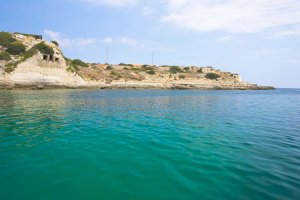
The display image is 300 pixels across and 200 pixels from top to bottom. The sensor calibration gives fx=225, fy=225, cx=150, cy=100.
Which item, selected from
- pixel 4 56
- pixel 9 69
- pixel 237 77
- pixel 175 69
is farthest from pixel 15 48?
pixel 237 77

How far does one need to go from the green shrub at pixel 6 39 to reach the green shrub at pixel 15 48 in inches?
68.2

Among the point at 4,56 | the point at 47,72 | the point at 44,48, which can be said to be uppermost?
the point at 44,48

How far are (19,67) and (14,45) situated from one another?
34.7 ft

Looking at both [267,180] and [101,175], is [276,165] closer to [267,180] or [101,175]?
[267,180]

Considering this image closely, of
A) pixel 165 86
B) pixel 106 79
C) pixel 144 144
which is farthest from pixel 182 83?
pixel 144 144

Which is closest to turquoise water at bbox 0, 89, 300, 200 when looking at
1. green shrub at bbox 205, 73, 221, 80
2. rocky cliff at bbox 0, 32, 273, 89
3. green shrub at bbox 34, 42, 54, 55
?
rocky cliff at bbox 0, 32, 273, 89

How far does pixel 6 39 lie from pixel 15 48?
5954 millimetres

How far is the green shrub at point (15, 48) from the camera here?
64812 mm

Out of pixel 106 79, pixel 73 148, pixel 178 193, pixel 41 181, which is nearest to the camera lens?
pixel 178 193

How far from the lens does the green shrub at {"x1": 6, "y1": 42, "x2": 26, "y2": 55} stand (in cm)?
6481

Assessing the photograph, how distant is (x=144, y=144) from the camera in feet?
40.1

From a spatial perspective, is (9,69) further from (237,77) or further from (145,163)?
(237,77)

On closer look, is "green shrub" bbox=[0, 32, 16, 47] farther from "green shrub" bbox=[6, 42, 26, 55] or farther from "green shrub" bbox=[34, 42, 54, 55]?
"green shrub" bbox=[34, 42, 54, 55]

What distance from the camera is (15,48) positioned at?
2566 inches
